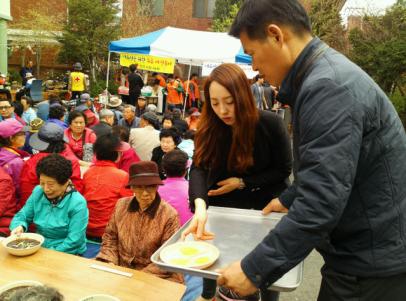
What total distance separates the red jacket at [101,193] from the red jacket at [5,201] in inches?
23.6

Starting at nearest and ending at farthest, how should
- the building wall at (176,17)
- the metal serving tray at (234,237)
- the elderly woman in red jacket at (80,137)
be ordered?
the metal serving tray at (234,237) → the elderly woman in red jacket at (80,137) → the building wall at (176,17)

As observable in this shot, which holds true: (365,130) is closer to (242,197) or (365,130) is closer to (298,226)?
(298,226)

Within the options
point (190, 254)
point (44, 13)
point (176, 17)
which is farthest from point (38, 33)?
point (190, 254)

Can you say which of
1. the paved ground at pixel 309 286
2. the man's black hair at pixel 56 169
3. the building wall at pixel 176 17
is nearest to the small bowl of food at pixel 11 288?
the man's black hair at pixel 56 169

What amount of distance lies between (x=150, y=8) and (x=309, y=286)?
2198 cm

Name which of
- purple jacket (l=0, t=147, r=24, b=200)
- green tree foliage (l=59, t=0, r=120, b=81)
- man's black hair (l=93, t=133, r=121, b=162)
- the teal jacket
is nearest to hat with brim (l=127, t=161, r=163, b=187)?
the teal jacket

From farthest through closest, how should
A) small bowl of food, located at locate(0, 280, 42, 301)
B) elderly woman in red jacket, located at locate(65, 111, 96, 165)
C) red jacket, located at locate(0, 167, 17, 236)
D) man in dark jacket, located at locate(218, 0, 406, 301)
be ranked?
elderly woman in red jacket, located at locate(65, 111, 96, 165)
red jacket, located at locate(0, 167, 17, 236)
small bowl of food, located at locate(0, 280, 42, 301)
man in dark jacket, located at locate(218, 0, 406, 301)

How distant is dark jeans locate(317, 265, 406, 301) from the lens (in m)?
1.23

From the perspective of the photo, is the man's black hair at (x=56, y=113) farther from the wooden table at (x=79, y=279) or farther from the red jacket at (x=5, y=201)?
the wooden table at (x=79, y=279)

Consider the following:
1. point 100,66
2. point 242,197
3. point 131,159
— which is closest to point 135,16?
point 100,66

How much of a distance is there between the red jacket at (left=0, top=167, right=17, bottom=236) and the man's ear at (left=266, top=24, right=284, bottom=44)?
2799mm

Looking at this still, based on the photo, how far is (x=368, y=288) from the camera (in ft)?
4.09

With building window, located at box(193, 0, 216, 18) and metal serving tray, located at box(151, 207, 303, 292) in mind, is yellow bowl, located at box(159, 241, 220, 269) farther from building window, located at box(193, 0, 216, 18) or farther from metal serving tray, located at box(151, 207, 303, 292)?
building window, located at box(193, 0, 216, 18)

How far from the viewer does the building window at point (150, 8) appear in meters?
21.4
